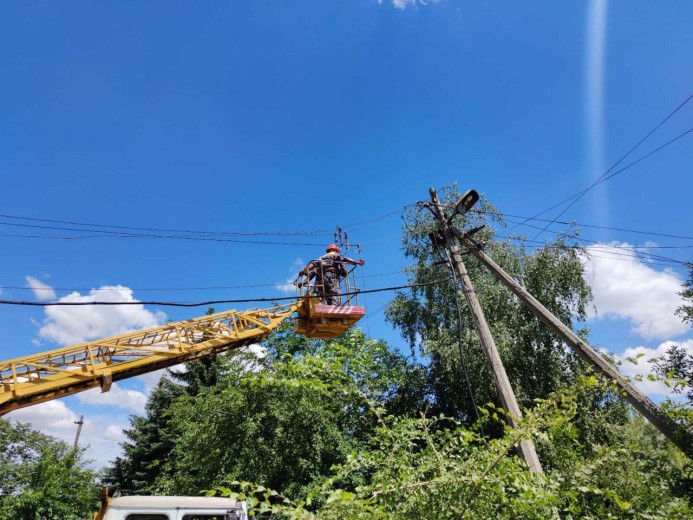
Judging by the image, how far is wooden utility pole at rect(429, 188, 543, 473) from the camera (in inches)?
258

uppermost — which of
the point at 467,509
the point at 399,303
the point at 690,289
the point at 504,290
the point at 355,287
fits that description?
the point at 399,303

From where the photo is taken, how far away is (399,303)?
1891cm

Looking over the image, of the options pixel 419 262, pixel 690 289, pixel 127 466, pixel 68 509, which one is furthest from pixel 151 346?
pixel 127 466

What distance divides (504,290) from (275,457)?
10820 millimetres

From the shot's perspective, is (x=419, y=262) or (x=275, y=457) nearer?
(x=275, y=457)

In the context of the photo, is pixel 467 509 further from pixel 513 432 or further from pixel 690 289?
pixel 690 289

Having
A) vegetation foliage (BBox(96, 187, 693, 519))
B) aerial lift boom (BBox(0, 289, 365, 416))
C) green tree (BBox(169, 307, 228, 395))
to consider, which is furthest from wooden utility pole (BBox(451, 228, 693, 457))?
green tree (BBox(169, 307, 228, 395))

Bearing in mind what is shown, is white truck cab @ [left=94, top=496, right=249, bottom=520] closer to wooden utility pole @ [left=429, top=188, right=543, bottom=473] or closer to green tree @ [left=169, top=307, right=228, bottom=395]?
wooden utility pole @ [left=429, top=188, right=543, bottom=473]

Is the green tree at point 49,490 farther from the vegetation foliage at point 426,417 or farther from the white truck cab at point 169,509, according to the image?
the white truck cab at point 169,509

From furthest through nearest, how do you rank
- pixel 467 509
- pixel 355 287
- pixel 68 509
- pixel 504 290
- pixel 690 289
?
pixel 68 509 < pixel 504 290 < pixel 355 287 < pixel 690 289 < pixel 467 509

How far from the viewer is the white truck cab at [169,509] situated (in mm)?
5102

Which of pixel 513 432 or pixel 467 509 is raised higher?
pixel 513 432

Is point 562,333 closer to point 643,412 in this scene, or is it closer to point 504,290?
point 643,412

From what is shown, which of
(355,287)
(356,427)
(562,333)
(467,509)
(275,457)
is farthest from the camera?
(356,427)
